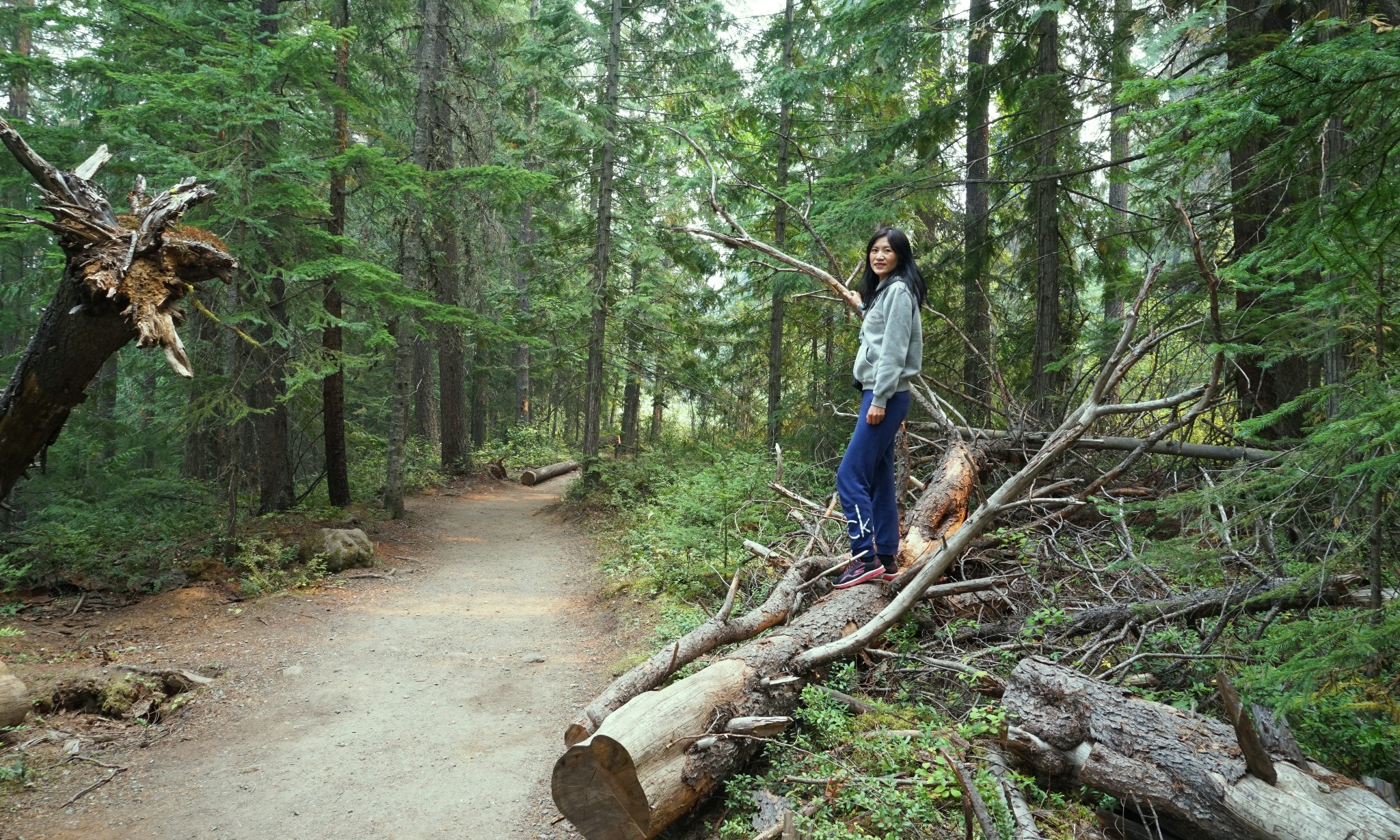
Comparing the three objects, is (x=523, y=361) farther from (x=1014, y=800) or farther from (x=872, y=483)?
(x=1014, y=800)

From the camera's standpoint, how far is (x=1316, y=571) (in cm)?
311

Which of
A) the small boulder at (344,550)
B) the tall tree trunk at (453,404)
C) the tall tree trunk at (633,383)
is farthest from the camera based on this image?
the tall tree trunk at (453,404)

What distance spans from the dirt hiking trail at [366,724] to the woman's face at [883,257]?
12.9 feet

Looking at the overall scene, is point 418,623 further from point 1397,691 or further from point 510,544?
point 1397,691

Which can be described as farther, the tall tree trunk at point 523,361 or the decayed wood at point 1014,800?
the tall tree trunk at point 523,361

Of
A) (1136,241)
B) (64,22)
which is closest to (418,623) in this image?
(64,22)

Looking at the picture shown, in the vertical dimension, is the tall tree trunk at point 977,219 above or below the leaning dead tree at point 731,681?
above

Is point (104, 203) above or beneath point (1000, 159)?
beneath

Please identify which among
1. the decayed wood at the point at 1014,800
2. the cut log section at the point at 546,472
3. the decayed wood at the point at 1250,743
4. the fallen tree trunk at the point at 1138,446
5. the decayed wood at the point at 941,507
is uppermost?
the fallen tree trunk at the point at 1138,446

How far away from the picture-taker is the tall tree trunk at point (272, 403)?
31.8ft

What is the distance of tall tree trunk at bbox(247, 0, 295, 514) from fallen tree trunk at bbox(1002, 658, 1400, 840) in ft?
30.9

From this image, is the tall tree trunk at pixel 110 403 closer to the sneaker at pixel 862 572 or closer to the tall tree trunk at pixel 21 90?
the tall tree trunk at pixel 21 90

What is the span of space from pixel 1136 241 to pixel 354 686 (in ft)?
29.3

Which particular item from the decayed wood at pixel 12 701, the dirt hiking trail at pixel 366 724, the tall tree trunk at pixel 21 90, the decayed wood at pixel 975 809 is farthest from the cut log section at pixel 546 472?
the decayed wood at pixel 975 809
